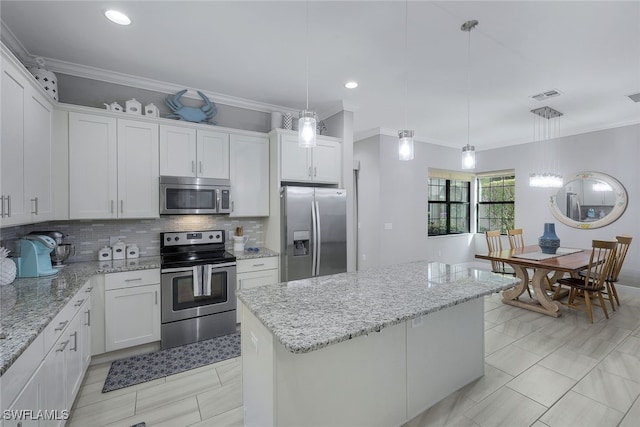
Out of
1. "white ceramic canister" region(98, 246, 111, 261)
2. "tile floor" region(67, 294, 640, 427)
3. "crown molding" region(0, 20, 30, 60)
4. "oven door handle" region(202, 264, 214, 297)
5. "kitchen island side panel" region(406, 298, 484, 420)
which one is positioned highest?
"crown molding" region(0, 20, 30, 60)

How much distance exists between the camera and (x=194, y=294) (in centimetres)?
290

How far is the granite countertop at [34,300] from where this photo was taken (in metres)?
1.24

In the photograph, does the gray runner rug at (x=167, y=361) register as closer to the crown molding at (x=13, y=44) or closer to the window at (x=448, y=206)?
the crown molding at (x=13, y=44)

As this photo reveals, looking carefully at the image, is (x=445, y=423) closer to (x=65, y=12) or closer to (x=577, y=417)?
(x=577, y=417)

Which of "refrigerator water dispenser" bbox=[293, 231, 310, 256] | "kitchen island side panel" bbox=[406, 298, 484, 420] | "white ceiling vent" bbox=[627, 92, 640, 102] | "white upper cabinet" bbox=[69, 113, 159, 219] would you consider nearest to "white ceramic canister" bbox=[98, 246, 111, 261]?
"white upper cabinet" bbox=[69, 113, 159, 219]

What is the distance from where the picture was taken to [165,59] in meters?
2.72

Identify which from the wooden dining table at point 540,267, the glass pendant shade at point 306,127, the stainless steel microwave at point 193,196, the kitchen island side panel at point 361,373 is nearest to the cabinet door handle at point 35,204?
the stainless steel microwave at point 193,196

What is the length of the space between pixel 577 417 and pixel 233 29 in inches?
146

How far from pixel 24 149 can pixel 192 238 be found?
5.42 feet

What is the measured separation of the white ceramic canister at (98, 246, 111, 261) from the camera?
2.91 metres

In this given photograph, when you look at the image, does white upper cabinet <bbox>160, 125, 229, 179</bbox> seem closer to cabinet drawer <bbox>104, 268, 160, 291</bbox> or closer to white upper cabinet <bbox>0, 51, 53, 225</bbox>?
white upper cabinet <bbox>0, 51, 53, 225</bbox>

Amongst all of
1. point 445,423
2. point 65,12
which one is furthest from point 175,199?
point 445,423

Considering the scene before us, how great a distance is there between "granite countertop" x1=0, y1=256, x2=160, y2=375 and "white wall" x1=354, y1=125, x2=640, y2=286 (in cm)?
370

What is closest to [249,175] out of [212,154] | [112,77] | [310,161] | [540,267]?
[212,154]
